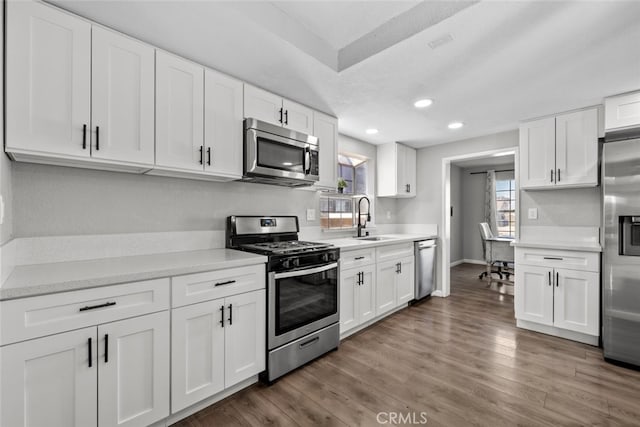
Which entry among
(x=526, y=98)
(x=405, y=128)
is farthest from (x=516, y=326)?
(x=405, y=128)

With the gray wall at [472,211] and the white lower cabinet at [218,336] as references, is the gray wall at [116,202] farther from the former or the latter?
the gray wall at [472,211]

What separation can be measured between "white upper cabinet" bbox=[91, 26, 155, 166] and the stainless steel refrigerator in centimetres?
360

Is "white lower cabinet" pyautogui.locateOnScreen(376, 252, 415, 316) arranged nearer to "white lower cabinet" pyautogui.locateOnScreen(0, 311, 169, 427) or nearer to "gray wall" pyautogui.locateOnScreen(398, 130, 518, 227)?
"gray wall" pyautogui.locateOnScreen(398, 130, 518, 227)

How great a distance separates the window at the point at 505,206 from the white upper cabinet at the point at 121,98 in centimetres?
708

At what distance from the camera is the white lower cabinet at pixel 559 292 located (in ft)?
8.79

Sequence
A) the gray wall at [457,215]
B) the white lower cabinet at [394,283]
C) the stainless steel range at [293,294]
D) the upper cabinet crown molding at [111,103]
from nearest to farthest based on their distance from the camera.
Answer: the upper cabinet crown molding at [111,103], the stainless steel range at [293,294], the white lower cabinet at [394,283], the gray wall at [457,215]

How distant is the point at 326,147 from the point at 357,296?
62.5 inches

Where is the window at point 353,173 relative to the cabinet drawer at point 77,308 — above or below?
above

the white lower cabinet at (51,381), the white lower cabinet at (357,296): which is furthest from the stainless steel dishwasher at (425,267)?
the white lower cabinet at (51,381)

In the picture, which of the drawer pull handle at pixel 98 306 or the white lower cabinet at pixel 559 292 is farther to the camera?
the white lower cabinet at pixel 559 292

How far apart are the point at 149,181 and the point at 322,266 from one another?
1475 millimetres

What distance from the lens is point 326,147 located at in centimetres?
304

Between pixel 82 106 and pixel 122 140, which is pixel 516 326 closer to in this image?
pixel 122 140

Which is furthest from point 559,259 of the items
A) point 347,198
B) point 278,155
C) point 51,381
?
point 51,381
